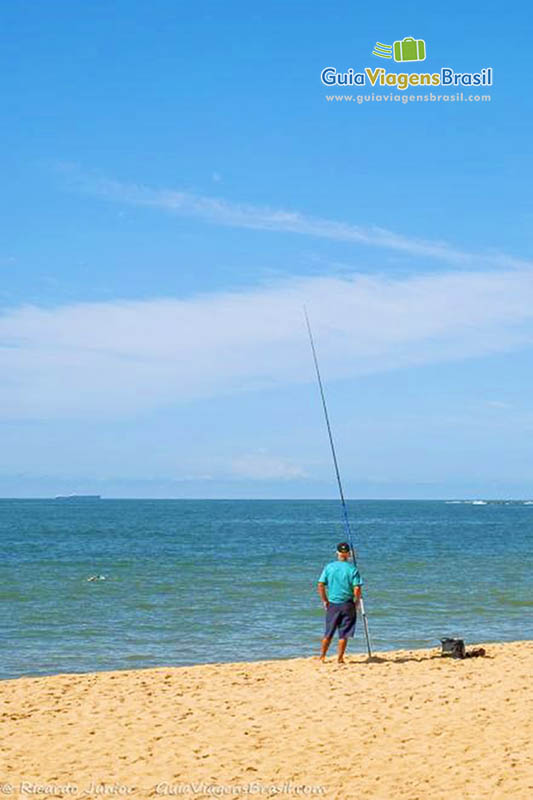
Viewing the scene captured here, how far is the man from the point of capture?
12.6 meters

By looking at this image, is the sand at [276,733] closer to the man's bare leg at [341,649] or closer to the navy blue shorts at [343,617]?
the man's bare leg at [341,649]

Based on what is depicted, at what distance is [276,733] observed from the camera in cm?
916

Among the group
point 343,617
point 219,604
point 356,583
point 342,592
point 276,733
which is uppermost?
point 356,583

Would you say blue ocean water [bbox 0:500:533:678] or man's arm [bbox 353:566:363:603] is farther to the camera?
blue ocean water [bbox 0:500:533:678]

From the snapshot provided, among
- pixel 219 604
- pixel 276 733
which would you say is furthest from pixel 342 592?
pixel 219 604

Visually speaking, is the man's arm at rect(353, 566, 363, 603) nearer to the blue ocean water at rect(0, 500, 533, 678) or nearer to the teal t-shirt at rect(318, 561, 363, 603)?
the teal t-shirt at rect(318, 561, 363, 603)

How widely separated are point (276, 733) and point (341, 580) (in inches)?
144

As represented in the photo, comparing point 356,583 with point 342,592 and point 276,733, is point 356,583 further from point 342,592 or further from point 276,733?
point 276,733

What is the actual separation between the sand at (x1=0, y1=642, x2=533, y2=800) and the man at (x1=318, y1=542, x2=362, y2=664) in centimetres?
61

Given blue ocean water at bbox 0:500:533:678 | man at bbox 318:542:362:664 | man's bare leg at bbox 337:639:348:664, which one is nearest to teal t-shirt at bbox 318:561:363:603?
man at bbox 318:542:362:664

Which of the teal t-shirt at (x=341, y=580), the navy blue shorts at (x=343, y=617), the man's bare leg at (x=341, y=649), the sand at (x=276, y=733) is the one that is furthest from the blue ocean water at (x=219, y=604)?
the sand at (x=276, y=733)

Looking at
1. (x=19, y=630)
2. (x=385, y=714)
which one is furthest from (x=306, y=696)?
(x=19, y=630)

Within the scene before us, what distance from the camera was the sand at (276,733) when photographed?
7.64 metres

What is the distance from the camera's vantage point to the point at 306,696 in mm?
10812
